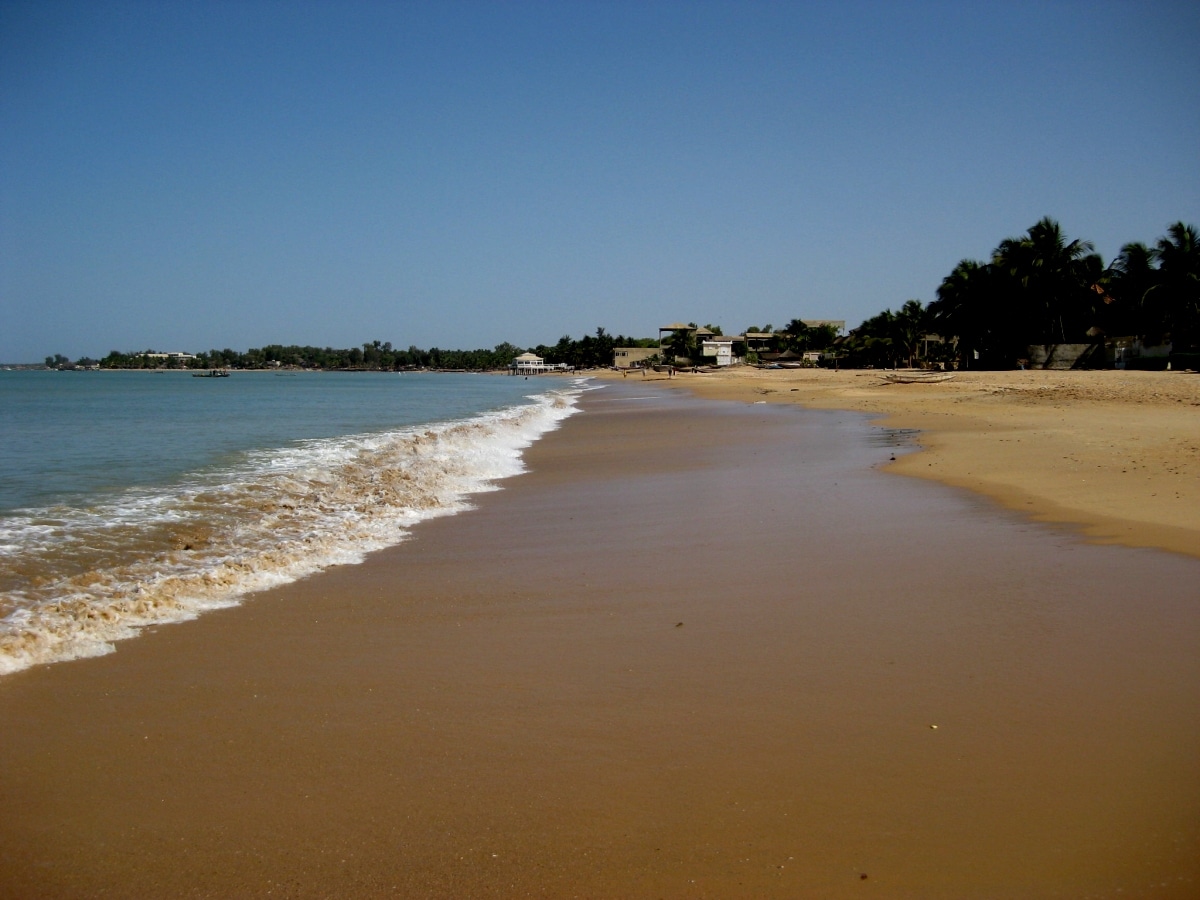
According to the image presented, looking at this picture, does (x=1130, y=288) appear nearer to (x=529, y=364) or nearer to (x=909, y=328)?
(x=909, y=328)

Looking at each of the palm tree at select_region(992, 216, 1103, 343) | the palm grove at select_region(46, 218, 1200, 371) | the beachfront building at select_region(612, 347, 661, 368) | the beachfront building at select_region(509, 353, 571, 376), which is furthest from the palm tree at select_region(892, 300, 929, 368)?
the beachfront building at select_region(509, 353, 571, 376)

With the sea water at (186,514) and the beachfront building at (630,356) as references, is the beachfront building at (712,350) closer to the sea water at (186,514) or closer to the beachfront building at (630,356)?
the beachfront building at (630,356)

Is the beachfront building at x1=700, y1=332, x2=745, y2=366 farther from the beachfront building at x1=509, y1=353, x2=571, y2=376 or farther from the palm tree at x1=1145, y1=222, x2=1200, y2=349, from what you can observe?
the palm tree at x1=1145, y1=222, x2=1200, y2=349

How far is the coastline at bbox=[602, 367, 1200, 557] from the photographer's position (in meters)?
8.10

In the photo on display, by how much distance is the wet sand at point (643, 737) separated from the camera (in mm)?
2812

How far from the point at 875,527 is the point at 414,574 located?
456cm

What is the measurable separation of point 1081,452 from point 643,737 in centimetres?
1157

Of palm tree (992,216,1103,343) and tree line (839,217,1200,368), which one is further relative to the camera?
palm tree (992,216,1103,343)

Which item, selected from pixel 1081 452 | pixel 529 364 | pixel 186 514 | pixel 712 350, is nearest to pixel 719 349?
pixel 712 350

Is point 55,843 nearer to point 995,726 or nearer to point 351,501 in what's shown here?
point 995,726

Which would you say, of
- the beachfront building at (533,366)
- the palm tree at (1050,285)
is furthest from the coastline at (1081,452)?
the beachfront building at (533,366)

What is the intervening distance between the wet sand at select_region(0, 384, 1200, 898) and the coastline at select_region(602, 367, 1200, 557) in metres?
1.44

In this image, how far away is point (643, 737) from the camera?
12.2 ft

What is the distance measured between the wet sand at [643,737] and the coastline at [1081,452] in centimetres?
144
